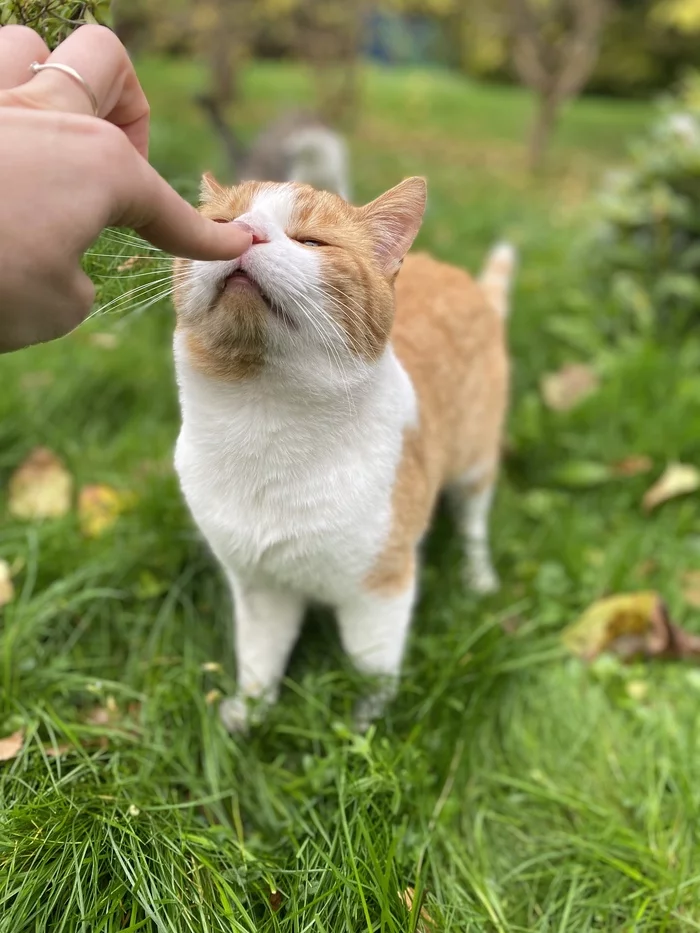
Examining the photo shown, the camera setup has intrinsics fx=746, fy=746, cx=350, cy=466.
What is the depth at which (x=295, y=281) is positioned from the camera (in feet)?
4.01

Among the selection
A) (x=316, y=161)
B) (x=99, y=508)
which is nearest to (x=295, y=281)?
(x=99, y=508)

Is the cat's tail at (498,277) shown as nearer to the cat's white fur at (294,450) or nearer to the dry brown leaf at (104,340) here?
the cat's white fur at (294,450)

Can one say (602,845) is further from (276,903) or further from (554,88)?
(554,88)

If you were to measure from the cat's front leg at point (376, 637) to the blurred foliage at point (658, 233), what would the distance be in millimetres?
2521

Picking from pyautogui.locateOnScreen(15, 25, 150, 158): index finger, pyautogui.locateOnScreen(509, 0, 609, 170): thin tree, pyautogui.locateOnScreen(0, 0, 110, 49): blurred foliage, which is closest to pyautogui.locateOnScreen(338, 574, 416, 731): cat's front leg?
pyautogui.locateOnScreen(15, 25, 150, 158): index finger

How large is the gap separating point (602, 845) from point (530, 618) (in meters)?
0.84

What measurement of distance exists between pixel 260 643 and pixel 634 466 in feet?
6.01

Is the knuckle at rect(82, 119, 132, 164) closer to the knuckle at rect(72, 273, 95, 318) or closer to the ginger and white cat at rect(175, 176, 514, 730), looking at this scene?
the knuckle at rect(72, 273, 95, 318)

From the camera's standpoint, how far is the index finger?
972 millimetres

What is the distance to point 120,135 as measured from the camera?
3.10 feet

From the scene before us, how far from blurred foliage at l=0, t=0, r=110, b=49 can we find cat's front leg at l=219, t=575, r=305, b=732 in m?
1.19

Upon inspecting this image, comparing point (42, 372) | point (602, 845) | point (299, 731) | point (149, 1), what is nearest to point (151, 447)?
point (42, 372)

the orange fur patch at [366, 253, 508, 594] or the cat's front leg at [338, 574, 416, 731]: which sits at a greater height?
the orange fur patch at [366, 253, 508, 594]

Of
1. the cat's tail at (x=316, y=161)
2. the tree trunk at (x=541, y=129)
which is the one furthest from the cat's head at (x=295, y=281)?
the tree trunk at (x=541, y=129)
